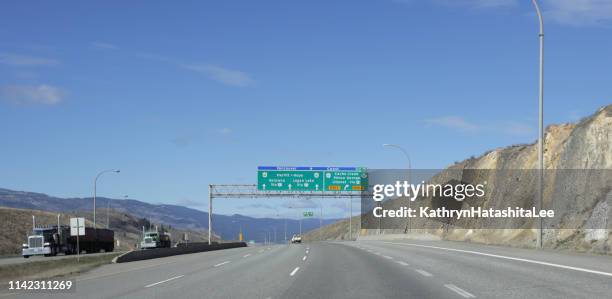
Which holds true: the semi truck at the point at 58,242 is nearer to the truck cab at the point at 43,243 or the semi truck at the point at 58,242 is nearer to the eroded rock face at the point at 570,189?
the truck cab at the point at 43,243

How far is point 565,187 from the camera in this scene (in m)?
44.3

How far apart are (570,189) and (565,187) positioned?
104 centimetres

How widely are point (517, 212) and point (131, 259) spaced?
33814mm

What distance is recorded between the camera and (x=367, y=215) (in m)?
144

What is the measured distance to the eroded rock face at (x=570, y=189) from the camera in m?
33.2

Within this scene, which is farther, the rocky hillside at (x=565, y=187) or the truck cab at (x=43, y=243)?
the truck cab at (x=43, y=243)

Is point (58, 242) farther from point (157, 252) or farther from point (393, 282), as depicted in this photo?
point (393, 282)

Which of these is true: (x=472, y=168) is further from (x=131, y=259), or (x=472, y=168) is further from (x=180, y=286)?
(x=180, y=286)

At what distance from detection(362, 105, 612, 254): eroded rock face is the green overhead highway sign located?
1262 centimetres

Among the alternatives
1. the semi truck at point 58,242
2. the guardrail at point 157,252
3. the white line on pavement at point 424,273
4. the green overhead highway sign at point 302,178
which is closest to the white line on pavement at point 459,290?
the white line on pavement at point 424,273

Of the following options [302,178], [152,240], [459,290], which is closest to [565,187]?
[302,178]

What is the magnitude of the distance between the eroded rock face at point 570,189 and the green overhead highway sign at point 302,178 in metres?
12.6

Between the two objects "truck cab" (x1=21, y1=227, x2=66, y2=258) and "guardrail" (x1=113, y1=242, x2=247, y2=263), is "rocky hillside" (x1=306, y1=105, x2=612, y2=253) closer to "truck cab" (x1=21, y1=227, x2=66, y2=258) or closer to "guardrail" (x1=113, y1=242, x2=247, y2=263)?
"guardrail" (x1=113, y1=242, x2=247, y2=263)

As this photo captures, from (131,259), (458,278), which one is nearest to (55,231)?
(131,259)
